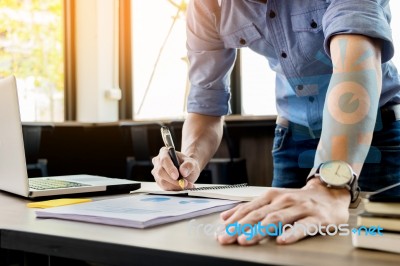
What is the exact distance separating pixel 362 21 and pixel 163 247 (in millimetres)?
615

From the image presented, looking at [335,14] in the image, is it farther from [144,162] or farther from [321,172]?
[144,162]

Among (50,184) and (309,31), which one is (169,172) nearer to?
(50,184)

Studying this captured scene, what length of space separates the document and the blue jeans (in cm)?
50

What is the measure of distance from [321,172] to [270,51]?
668 millimetres

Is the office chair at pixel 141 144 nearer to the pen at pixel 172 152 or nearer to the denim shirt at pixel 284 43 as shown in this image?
the denim shirt at pixel 284 43

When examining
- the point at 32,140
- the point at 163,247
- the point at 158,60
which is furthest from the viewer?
the point at 158,60

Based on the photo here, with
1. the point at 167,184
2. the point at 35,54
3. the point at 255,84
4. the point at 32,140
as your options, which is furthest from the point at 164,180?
the point at 35,54

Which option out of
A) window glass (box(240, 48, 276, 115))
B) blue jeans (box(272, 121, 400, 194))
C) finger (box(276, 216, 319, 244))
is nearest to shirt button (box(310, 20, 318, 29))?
blue jeans (box(272, 121, 400, 194))

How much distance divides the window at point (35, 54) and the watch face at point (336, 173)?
4.26 meters

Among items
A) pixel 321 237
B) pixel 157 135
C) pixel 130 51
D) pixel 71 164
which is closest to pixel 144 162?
pixel 157 135

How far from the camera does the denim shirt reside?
3.33 ft

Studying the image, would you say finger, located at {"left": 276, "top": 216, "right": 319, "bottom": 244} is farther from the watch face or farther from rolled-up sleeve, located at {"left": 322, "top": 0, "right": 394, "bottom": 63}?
rolled-up sleeve, located at {"left": 322, "top": 0, "right": 394, "bottom": 63}

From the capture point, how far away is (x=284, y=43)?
1.30m

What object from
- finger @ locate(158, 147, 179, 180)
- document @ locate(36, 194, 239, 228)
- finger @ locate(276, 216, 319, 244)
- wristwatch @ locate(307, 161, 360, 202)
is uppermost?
wristwatch @ locate(307, 161, 360, 202)
